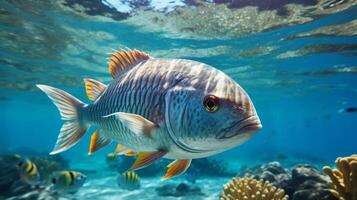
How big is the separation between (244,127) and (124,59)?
6.54ft

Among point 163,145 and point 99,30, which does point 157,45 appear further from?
point 163,145

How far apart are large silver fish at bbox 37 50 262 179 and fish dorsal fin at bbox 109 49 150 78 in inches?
3.9

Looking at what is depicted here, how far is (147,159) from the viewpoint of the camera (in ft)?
8.39

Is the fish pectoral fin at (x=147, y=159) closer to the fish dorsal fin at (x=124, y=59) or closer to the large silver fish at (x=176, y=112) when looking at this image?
the large silver fish at (x=176, y=112)

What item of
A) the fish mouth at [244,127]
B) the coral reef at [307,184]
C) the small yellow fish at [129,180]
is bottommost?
the small yellow fish at [129,180]

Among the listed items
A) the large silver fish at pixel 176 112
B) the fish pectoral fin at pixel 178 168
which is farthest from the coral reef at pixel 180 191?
the fish pectoral fin at pixel 178 168

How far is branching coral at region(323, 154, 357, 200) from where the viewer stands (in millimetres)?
4730

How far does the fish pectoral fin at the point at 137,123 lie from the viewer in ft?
7.96

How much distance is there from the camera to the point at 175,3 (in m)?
13.7

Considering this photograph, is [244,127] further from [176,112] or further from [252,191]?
[252,191]

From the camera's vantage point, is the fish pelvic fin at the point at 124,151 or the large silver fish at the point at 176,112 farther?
the fish pelvic fin at the point at 124,151

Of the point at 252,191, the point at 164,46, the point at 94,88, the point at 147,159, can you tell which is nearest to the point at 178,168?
the point at 147,159

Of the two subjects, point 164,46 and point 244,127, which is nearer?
point 244,127

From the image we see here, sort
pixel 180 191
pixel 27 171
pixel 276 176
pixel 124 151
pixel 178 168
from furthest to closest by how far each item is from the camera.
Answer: pixel 180 191 < pixel 276 176 < pixel 27 171 < pixel 124 151 < pixel 178 168
